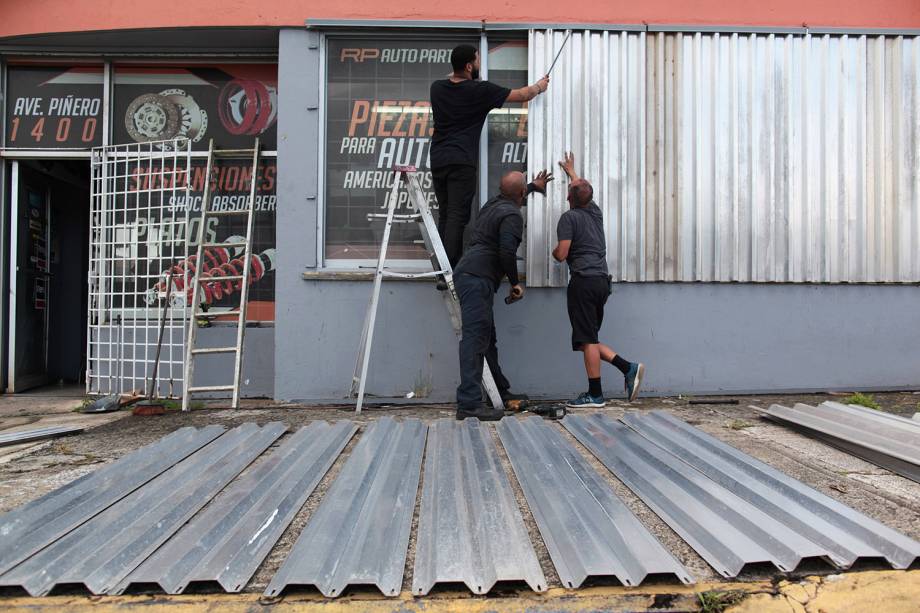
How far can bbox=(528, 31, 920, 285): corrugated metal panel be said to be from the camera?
479 centimetres

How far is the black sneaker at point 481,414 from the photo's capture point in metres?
3.78

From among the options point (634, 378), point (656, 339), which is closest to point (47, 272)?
point (634, 378)

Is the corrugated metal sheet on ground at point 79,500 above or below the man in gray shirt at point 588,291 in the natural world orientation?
below

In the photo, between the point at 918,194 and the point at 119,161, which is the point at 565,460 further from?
the point at 119,161

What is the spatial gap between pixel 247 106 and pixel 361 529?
4.85 metres

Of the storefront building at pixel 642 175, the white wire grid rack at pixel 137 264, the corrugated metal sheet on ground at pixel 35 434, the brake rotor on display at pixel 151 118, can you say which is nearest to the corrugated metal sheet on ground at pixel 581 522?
the storefront building at pixel 642 175

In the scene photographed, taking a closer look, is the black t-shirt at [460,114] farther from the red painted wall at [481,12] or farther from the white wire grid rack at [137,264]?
the white wire grid rack at [137,264]

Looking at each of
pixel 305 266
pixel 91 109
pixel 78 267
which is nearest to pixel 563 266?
pixel 305 266

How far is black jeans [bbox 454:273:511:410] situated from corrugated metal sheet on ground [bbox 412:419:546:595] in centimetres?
91

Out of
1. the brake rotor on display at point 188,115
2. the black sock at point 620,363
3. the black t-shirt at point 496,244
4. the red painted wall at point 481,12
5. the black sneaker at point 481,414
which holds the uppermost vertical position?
the red painted wall at point 481,12

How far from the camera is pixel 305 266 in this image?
4734mm

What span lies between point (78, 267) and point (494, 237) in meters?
5.62

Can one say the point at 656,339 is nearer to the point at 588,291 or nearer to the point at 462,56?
the point at 588,291

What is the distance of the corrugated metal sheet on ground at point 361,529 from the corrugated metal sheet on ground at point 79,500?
0.91 m
